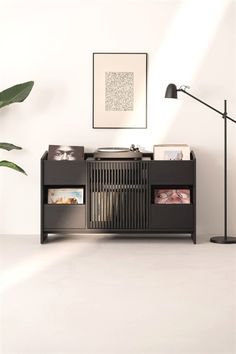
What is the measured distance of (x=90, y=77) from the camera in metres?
5.71

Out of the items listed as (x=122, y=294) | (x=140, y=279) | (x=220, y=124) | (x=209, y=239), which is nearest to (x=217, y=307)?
(x=122, y=294)

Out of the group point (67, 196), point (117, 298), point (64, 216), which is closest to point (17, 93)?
point (67, 196)

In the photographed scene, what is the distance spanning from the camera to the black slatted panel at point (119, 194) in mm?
5328

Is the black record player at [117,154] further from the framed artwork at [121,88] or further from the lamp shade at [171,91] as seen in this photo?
the lamp shade at [171,91]

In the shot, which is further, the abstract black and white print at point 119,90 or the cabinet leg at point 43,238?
the abstract black and white print at point 119,90

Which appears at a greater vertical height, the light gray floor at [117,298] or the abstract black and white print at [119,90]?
the abstract black and white print at [119,90]

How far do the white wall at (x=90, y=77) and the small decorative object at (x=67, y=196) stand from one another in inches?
16.2

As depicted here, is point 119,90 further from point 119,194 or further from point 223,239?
point 223,239

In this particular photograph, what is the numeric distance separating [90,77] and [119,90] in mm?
279

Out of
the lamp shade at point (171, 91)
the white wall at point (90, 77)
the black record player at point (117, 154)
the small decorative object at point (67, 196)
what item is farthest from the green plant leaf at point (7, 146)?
the lamp shade at point (171, 91)

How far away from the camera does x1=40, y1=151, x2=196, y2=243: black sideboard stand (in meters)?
5.30

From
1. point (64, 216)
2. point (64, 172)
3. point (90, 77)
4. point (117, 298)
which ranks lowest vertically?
point (117, 298)

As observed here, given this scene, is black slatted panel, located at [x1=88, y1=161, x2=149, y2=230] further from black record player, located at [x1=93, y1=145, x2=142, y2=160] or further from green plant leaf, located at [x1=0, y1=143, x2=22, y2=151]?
green plant leaf, located at [x1=0, y1=143, x2=22, y2=151]

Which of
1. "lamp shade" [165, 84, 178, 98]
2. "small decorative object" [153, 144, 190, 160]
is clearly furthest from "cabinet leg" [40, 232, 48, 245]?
"lamp shade" [165, 84, 178, 98]
